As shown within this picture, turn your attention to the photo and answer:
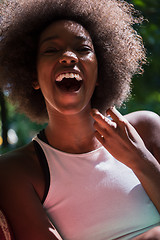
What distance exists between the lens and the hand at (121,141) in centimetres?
147

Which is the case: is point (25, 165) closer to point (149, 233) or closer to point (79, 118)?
point (79, 118)

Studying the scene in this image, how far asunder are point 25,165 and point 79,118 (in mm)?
319

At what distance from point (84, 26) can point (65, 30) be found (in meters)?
0.16

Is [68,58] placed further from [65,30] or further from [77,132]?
[77,132]

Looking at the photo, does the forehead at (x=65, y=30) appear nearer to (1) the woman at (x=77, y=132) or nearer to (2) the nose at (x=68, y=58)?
(1) the woman at (x=77, y=132)

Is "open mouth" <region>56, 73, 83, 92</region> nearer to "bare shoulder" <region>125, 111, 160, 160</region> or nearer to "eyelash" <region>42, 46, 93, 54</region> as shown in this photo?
"eyelash" <region>42, 46, 93, 54</region>

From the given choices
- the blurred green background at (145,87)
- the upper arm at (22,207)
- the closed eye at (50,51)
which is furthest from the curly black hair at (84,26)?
the blurred green background at (145,87)

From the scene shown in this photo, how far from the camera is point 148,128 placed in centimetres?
173

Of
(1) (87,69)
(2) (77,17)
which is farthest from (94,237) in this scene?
(2) (77,17)

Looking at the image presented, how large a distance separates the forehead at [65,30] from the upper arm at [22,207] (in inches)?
23.3

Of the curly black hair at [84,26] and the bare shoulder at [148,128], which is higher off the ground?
the curly black hair at [84,26]

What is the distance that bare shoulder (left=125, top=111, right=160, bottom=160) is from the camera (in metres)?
1.70

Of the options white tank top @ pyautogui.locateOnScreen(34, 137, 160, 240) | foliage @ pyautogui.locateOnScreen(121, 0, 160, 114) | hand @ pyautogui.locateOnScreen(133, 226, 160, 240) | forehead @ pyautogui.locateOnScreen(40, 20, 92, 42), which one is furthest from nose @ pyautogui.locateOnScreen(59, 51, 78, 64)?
foliage @ pyautogui.locateOnScreen(121, 0, 160, 114)

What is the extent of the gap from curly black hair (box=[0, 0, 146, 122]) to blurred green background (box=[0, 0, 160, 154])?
1.00 metres
